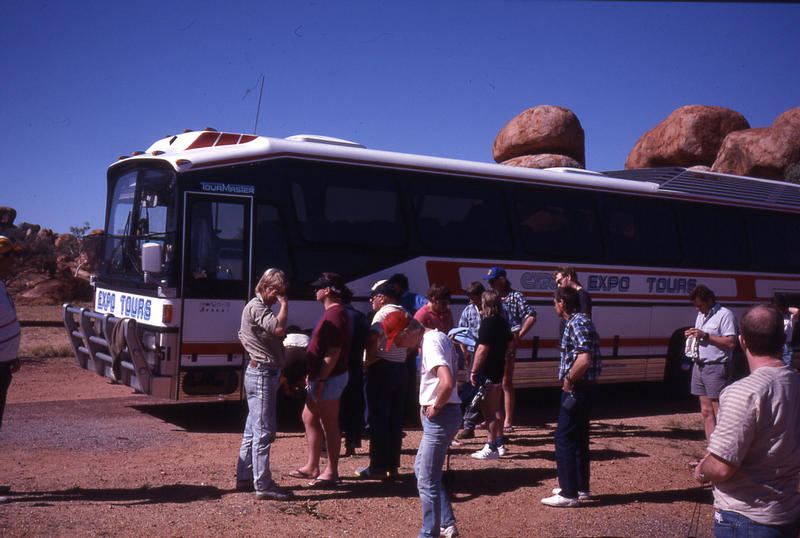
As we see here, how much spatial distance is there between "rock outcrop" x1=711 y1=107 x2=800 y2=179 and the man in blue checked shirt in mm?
26224

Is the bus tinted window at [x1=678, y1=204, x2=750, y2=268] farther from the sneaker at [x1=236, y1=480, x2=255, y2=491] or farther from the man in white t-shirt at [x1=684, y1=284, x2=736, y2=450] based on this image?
the sneaker at [x1=236, y1=480, x2=255, y2=491]

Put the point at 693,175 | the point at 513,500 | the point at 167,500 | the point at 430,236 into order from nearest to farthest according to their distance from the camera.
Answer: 1. the point at 167,500
2. the point at 513,500
3. the point at 430,236
4. the point at 693,175

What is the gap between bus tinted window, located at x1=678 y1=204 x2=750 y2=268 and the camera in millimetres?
12828

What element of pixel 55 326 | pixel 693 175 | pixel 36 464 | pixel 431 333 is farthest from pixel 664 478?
pixel 55 326

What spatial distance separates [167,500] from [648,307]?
8.64 metres

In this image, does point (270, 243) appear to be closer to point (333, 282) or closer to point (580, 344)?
point (333, 282)

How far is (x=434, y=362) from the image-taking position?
5.03m

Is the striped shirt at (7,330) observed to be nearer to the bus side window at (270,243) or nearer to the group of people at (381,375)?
the group of people at (381,375)

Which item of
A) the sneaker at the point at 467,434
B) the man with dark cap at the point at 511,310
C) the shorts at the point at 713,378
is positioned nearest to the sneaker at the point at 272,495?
the sneaker at the point at 467,434

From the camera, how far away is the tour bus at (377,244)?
8.80 m

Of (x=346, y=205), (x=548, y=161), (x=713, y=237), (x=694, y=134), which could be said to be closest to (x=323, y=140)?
(x=346, y=205)

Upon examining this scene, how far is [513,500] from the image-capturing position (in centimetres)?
660

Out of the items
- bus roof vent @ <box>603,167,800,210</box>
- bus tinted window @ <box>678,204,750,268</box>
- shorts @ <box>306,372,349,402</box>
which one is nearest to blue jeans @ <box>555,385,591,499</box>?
shorts @ <box>306,372,349,402</box>

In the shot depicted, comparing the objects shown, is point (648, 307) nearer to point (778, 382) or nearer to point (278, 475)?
point (278, 475)
